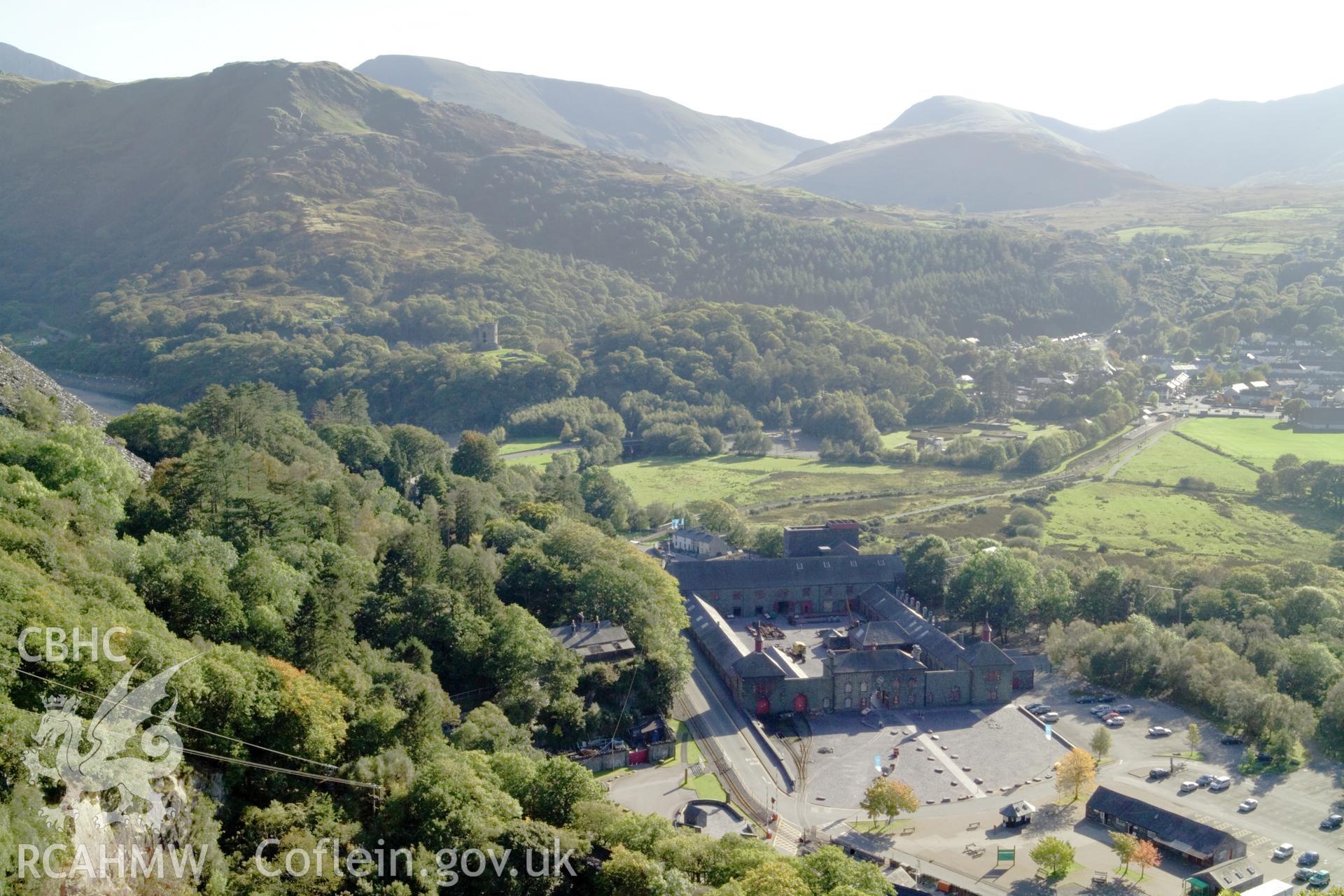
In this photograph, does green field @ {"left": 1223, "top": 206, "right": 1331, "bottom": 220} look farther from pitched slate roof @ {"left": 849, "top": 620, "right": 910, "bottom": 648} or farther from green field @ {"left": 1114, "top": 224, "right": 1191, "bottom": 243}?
pitched slate roof @ {"left": 849, "top": 620, "right": 910, "bottom": 648}

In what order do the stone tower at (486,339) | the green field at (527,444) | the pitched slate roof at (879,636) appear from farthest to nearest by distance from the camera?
the stone tower at (486,339), the green field at (527,444), the pitched slate roof at (879,636)

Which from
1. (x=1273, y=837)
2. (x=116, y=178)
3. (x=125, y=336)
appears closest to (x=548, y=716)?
(x=1273, y=837)

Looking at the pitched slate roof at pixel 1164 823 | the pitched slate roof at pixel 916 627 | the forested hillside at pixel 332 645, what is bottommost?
the pitched slate roof at pixel 1164 823

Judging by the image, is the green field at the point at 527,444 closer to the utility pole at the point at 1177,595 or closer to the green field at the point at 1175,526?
the green field at the point at 1175,526

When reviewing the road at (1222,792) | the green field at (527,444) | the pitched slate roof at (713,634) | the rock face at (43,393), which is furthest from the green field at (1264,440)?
the rock face at (43,393)

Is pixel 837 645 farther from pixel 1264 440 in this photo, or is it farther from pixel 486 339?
pixel 486 339

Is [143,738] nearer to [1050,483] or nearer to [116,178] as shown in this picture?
[1050,483]
